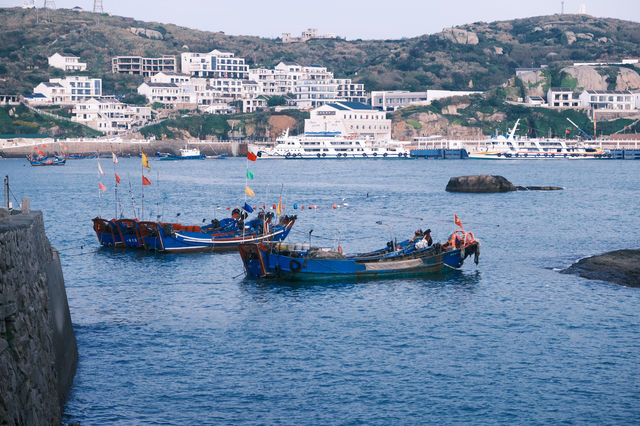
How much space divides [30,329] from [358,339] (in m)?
14.3

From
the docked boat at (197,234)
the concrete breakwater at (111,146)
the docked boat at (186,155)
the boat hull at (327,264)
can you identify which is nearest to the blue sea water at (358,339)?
the boat hull at (327,264)

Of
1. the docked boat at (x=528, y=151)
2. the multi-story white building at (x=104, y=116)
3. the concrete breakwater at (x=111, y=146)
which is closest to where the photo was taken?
the docked boat at (x=528, y=151)

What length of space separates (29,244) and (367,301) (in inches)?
735

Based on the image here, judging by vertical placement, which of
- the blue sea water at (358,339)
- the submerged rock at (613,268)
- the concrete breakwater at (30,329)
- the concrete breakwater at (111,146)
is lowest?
the blue sea water at (358,339)

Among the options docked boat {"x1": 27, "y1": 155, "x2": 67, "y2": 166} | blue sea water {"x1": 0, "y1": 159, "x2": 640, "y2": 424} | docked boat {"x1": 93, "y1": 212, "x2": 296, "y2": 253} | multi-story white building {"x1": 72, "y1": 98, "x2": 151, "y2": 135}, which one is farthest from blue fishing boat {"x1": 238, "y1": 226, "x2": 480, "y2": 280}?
multi-story white building {"x1": 72, "y1": 98, "x2": 151, "y2": 135}

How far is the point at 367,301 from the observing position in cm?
3519

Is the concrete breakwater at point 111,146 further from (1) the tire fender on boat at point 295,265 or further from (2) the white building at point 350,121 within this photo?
(1) the tire fender on boat at point 295,265

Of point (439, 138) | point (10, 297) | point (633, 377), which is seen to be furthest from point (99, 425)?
point (439, 138)

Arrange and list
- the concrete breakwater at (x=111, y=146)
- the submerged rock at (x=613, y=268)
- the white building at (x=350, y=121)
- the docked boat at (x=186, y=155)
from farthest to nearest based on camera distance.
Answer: the white building at (x=350, y=121) < the docked boat at (x=186, y=155) < the concrete breakwater at (x=111, y=146) < the submerged rock at (x=613, y=268)

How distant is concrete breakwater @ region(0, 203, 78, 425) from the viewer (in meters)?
15.2

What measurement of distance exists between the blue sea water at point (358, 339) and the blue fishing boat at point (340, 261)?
2.65 feet

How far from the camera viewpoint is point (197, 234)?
48031 mm

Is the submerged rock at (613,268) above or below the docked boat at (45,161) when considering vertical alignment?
below

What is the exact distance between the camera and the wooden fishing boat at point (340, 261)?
38719 mm
